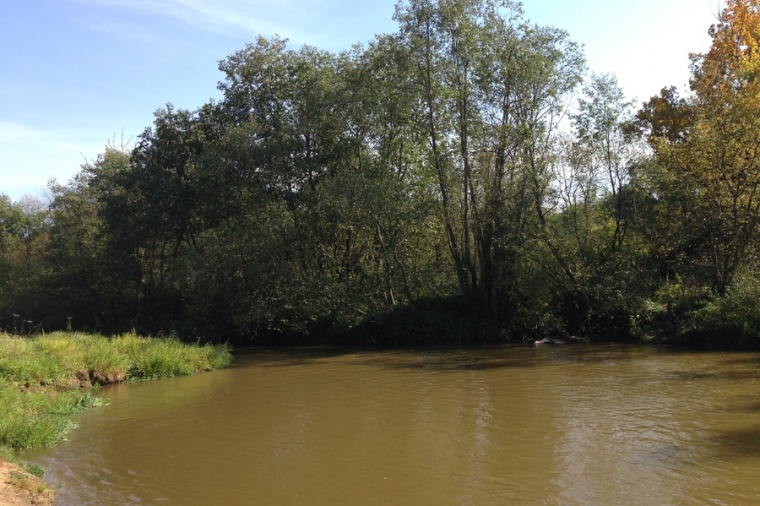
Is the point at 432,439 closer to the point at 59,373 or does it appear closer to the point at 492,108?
the point at 59,373

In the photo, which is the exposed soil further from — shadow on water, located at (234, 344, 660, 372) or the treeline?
the treeline

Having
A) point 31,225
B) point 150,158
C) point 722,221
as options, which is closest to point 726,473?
point 722,221

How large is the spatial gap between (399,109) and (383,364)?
11086 mm

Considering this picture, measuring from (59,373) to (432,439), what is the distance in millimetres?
9709

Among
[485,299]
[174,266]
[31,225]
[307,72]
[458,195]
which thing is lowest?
[485,299]

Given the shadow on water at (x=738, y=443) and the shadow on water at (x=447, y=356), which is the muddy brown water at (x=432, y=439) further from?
the shadow on water at (x=447, y=356)

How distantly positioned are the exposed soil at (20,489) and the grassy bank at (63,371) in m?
0.98

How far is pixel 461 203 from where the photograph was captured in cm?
2469

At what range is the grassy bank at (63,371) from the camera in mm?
9500

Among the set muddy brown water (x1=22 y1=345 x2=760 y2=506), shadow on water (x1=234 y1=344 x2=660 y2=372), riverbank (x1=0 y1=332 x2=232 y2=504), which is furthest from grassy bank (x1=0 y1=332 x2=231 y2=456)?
shadow on water (x1=234 y1=344 x2=660 y2=372)

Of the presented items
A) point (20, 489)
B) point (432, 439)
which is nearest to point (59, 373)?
point (20, 489)

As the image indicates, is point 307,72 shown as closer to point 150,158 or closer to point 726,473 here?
point 150,158

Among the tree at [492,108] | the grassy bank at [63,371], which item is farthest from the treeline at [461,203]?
the grassy bank at [63,371]

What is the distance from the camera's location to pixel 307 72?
1080 inches
